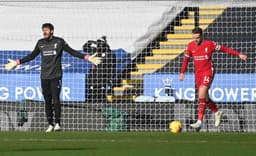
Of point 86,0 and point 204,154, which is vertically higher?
point 86,0

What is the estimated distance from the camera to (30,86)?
61.1 ft

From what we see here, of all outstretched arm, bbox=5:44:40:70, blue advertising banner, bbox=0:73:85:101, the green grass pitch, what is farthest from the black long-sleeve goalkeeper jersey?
blue advertising banner, bbox=0:73:85:101

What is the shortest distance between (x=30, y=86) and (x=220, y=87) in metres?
3.99

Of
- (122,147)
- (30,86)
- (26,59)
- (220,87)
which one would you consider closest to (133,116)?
(220,87)

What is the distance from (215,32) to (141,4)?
2.19m

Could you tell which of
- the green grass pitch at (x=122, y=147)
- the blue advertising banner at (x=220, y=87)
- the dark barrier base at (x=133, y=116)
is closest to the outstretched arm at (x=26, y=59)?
the dark barrier base at (x=133, y=116)

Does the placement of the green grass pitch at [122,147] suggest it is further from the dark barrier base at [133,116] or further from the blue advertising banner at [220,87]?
the blue advertising banner at [220,87]

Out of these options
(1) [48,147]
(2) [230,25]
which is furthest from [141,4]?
(1) [48,147]

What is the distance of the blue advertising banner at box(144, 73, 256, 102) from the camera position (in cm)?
1800

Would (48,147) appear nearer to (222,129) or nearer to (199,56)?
(199,56)

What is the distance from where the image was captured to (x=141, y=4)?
68.0 ft

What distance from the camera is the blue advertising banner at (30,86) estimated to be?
18.3 m

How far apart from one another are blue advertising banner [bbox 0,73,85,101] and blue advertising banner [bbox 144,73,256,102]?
1.44m

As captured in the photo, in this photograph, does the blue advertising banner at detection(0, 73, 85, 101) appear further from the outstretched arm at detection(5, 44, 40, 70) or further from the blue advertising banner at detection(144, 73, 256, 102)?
the outstretched arm at detection(5, 44, 40, 70)
